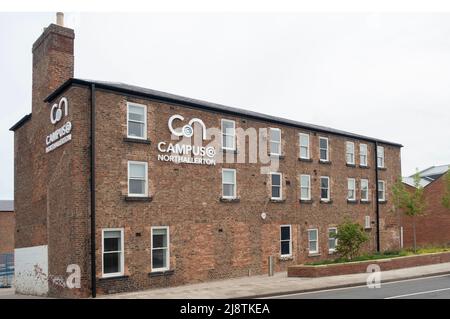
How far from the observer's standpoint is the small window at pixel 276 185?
1073 inches

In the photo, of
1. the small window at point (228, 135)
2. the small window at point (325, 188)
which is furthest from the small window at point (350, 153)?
the small window at point (228, 135)

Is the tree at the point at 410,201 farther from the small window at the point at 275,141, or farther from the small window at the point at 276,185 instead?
the small window at the point at 275,141

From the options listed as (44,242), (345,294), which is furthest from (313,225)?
(44,242)

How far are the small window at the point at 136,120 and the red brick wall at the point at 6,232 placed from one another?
3723 centimetres

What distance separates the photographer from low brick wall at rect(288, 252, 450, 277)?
22266mm

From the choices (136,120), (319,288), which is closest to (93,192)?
(136,120)

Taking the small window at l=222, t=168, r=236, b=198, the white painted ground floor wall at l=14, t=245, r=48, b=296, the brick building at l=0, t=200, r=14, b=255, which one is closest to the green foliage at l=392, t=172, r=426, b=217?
the small window at l=222, t=168, r=236, b=198

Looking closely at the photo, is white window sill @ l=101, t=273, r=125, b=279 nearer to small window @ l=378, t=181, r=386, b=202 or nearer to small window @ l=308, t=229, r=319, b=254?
small window @ l=308, t=229, r=319, b=254

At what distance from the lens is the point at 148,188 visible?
2158cm

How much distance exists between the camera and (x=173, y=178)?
22.5 metres

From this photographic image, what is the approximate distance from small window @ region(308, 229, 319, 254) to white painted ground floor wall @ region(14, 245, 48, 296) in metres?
15.0

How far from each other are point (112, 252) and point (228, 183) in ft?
24.1

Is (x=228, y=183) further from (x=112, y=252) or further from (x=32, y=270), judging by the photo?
(x=32, y=270)
